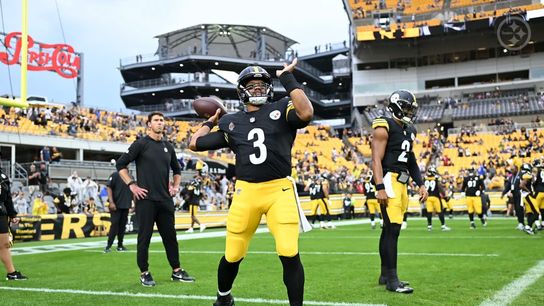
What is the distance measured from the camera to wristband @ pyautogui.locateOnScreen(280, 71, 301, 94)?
3.91 meters

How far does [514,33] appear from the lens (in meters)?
46.0

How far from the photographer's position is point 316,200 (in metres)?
18.8

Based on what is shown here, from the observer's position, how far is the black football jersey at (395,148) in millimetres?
5973

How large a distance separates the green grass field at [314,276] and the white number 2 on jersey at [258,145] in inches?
61.4

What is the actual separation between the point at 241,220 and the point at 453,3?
1947 inches

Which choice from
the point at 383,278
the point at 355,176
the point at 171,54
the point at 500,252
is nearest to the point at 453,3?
the point at 355,176

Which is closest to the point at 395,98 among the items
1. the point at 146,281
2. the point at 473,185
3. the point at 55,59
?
the point at 146,281

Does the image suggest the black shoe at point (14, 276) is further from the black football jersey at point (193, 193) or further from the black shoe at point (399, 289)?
the black football jersey at point (193, 193)

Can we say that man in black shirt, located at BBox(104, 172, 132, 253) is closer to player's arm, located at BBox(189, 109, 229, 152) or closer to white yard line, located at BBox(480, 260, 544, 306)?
player's arm, located at BBox(189, 109, 229, 152)

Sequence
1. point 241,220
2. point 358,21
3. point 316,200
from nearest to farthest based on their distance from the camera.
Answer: point 241,220
point 316,200
point 358,21

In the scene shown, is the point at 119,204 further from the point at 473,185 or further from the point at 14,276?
the point at 473,185

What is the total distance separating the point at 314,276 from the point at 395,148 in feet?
6.02

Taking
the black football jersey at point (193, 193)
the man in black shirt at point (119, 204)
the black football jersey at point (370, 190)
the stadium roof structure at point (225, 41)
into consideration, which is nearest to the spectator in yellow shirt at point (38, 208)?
the black football jersey at point (193, 193)

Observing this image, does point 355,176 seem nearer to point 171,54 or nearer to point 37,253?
point 37,253
